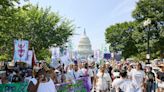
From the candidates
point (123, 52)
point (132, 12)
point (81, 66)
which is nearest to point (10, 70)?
point (81, 66)

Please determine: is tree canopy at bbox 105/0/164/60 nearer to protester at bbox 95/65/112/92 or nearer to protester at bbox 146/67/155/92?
protester at bbox 146/67/155/92

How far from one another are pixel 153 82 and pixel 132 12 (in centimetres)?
5755

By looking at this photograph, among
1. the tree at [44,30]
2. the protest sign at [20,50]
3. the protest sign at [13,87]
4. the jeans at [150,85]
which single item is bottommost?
the jeans at [150,85]

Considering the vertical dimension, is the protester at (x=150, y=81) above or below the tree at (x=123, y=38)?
below

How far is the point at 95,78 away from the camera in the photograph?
15.9 meters

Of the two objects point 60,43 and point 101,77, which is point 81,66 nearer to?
point 101,77

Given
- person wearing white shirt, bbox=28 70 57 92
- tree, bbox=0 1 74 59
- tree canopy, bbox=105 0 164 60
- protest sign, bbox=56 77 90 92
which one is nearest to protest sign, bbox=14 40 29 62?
protest sign, bbox=56 77 90 92

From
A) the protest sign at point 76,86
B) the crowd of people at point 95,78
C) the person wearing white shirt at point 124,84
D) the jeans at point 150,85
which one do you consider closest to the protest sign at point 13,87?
the crowd of people at point 95,78

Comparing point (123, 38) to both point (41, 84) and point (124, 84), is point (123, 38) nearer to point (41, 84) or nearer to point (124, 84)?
point (124, 84)

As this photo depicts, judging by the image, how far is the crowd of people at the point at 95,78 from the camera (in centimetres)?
973

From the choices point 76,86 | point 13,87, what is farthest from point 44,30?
point 13,87

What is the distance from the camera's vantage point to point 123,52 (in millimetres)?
94562

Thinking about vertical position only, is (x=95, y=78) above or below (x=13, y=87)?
above

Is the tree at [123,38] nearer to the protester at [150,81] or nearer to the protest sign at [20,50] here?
the protester at [150,81]
